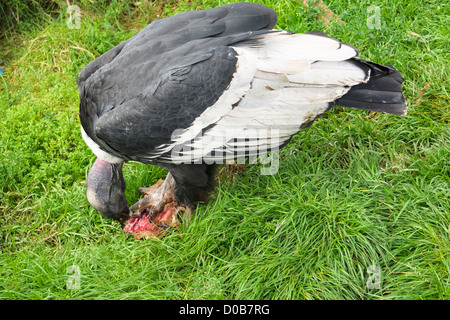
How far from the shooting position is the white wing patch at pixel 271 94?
3.05 meters

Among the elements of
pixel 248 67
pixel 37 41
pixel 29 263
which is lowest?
pixel 29 263

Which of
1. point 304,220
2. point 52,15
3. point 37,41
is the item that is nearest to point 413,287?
point 304,220

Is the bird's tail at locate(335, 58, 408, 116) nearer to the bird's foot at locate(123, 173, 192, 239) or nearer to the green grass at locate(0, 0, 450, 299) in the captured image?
the green grass at locate(0, 0, 450, 299)

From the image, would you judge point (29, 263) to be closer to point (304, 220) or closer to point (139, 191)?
point (139, 191)

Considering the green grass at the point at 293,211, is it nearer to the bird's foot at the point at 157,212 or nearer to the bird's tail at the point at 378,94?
the bird's foot at the point at 157,212

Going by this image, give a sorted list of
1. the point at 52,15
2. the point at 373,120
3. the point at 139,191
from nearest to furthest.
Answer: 1. the point at 373,120
2. the point at 139,191
3. the point at 52,15

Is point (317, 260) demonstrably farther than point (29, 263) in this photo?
No

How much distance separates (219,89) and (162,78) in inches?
14.2

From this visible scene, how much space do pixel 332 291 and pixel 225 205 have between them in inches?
39.3

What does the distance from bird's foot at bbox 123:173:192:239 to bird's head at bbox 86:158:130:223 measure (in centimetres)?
19

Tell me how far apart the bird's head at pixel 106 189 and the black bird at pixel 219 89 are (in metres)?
0.19

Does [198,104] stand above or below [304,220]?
above

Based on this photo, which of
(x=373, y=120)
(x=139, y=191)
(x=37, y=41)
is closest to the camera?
(x=373, y=120)

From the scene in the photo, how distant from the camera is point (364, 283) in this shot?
293cm
